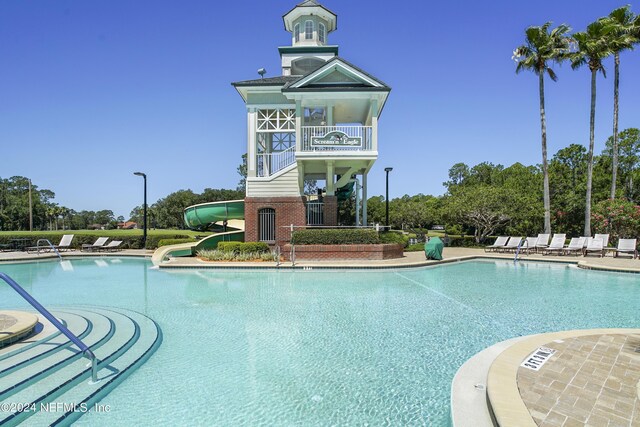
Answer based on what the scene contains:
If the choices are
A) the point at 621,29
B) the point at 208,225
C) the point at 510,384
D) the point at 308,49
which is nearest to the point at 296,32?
the point at 308,49

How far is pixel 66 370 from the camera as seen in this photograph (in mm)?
5023

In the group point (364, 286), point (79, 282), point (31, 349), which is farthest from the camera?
point (79, 282)

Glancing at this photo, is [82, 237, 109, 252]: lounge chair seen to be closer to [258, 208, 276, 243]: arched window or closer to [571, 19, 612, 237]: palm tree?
[258, 208, 276, 243]: arched window

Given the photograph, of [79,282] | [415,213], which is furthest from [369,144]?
[415,213]

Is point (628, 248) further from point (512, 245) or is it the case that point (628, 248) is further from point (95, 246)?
point (95, 246)

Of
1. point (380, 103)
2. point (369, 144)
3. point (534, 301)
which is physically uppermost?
point (380, 103)

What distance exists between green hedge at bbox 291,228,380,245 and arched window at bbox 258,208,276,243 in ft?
9.47

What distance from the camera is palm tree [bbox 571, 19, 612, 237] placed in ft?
76.9

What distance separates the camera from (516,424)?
10.5 ft

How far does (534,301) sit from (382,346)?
5.63m

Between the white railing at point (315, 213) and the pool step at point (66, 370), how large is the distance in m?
13.6

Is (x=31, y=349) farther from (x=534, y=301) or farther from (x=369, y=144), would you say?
(x=369, y=144)

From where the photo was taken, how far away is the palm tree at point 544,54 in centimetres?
2439

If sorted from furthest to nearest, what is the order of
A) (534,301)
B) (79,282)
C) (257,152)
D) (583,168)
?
(583,168) < (257,152) < (79,282) < (534,301)
